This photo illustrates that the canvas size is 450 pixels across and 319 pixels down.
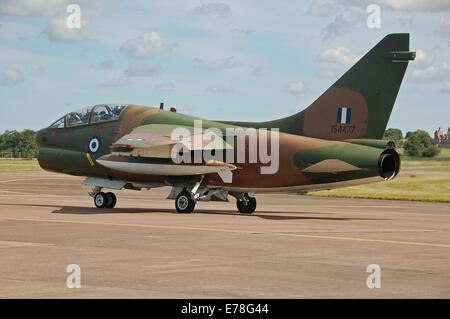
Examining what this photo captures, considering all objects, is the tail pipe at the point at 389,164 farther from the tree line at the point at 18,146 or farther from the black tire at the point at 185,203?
the tree line at the point at 18,146

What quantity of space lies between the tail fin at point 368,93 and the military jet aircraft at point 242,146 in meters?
0.03

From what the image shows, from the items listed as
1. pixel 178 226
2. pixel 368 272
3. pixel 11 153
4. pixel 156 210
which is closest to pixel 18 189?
pixel 156 210

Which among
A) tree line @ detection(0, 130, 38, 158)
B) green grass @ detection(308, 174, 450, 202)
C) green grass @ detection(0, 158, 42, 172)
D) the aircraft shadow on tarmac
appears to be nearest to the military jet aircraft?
the aircraft shadow on tarmac

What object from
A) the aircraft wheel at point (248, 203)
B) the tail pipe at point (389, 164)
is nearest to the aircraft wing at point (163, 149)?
the aircraft wheel at point (248, 203)

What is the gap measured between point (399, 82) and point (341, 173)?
11.1 feet

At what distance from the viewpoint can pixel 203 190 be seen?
29906 millimetres

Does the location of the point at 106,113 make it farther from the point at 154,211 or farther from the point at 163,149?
the point at 154,211

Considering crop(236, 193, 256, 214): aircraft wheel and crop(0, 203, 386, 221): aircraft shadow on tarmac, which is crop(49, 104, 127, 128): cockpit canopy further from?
crop(236, 193, 256, 214): aircraft wheel

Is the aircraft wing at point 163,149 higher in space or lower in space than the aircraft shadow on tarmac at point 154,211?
higher

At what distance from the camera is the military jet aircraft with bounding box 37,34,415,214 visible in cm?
2648

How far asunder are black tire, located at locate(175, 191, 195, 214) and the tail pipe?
6.99 m

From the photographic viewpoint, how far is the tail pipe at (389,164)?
26.1 m

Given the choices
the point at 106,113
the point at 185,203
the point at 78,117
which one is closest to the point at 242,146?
the point at 185,203
